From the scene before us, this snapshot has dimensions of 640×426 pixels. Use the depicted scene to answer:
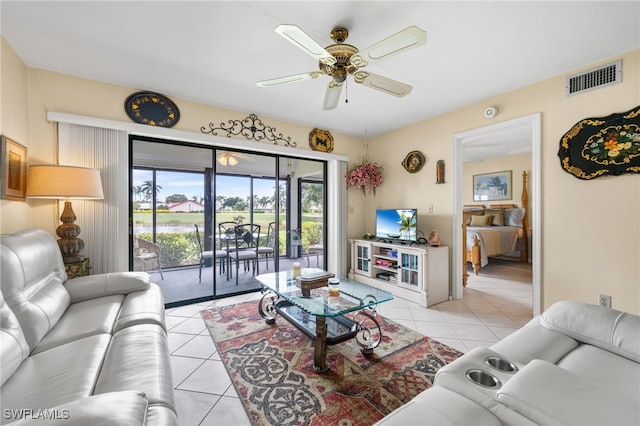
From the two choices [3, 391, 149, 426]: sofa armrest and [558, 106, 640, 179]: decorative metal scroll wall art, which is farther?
[558, 106, 640, 179]: decorative metal scroll wall art

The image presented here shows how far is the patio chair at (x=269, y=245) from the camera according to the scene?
392 centimetres

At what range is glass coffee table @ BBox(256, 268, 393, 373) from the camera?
1.90 m

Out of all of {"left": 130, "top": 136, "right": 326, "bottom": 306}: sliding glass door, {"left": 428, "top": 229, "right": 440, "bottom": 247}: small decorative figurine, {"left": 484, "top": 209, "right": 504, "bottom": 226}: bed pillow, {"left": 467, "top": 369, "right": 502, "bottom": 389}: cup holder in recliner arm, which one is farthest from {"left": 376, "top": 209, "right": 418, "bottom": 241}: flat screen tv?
{"left": 484, "top": 209, "right": 504, "bottom": 226}: bed pillow

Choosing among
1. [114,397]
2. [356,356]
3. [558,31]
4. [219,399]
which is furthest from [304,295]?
[558,31]

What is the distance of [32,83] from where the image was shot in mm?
2324

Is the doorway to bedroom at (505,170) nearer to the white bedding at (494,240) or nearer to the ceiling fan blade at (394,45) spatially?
the white bedding at (494,240)

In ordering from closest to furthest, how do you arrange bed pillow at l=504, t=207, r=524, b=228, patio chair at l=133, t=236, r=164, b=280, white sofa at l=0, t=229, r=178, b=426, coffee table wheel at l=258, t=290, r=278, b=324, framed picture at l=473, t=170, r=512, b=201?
white sofa at l=0, t=229, r=178, b=426 → coffee table wheel at l=258, t=290, r=278, b=324 → patio chair at l=133, t=236, r=164, b=280 → bed pillow at l=504, t=207, r=524, b=228 → framed picture at l=473, t=170, r=512, b=201

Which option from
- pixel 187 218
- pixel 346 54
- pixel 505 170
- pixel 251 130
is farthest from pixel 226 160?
pixel 505 170

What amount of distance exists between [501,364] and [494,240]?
4670 mm

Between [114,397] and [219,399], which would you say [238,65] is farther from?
[219,399]

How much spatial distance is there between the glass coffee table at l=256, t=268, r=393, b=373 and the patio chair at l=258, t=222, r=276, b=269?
123cm

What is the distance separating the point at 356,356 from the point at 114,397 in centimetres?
169

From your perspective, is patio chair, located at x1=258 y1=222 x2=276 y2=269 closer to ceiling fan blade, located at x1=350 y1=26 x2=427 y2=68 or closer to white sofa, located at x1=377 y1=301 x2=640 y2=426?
ceiling fan blade, located at x1=350 y1=26 x2=427 y2=68

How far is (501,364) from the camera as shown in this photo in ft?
3.71
